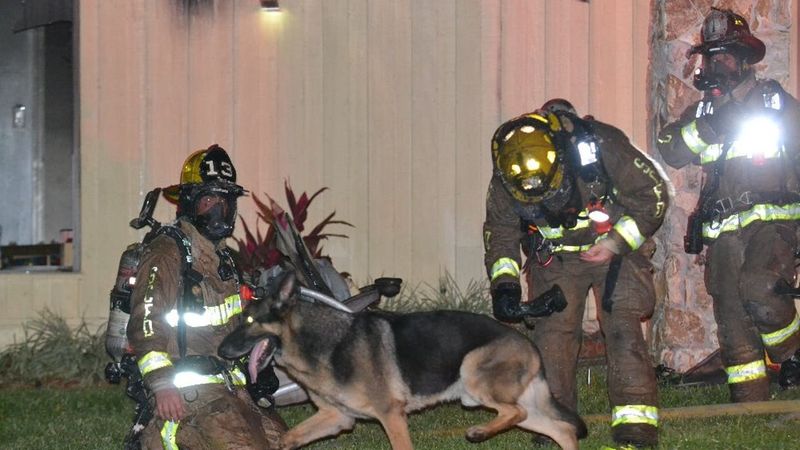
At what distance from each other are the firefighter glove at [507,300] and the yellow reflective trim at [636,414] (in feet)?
2.43

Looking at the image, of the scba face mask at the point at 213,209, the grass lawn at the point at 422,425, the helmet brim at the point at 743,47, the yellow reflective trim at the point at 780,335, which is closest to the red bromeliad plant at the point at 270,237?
the grass lawn at the point at 422,425

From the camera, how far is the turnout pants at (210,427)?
20.3 feet

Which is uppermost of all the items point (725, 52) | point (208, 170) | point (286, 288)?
point (725, 52)

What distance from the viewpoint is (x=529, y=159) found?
6.33m

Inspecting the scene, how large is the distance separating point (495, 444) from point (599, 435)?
632 mm

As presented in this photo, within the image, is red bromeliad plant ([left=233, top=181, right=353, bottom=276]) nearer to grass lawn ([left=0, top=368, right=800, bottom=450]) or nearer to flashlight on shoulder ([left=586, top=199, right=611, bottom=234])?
grass lawn ([left=0, top=368, right=800, bottom=450])

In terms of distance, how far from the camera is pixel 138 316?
20.1ft

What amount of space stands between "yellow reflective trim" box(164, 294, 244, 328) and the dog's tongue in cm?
35

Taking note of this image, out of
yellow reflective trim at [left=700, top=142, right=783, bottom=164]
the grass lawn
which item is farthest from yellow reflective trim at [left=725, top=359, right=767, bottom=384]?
yellow reflective trim at [left=700, top=142, right=783, bottom=164]

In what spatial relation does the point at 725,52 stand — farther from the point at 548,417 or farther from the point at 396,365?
the point at 396,365

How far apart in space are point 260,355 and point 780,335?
3.35 m

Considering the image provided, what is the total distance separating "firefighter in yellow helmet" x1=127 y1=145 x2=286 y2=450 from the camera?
6113 millimetres

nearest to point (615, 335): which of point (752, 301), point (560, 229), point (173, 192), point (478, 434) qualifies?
point (560, 229)

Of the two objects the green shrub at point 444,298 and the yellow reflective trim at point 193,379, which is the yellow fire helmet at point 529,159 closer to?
the yellow reflective trim at point 193,379
